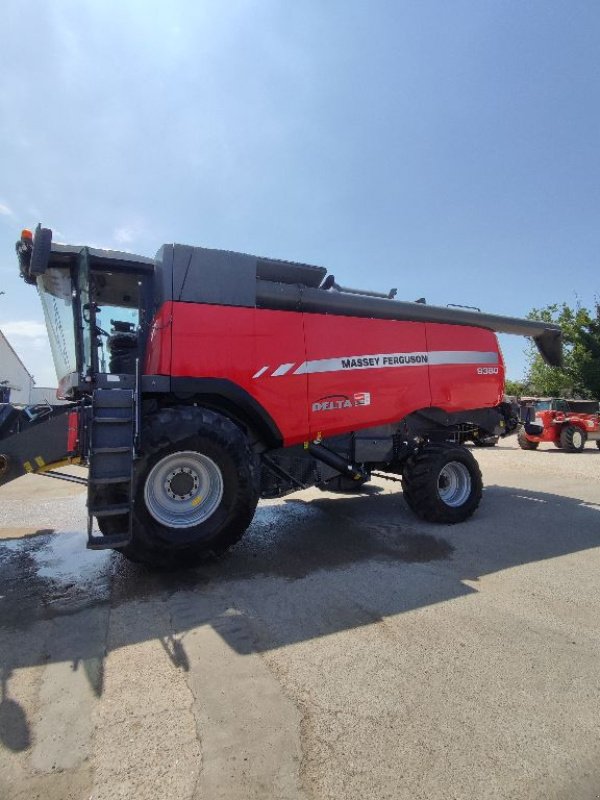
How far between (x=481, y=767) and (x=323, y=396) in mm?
3673

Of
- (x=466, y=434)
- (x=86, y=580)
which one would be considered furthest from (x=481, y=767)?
(x=466, y=434)

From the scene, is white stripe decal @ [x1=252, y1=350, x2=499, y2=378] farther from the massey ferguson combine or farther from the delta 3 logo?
the delta 3 logo

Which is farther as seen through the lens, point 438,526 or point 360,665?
point 438,526

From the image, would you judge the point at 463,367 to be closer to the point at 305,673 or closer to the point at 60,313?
the point at 305,673

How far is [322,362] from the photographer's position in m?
5.21

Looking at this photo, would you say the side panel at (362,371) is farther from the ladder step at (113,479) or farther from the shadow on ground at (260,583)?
the ladder step at (113,479)

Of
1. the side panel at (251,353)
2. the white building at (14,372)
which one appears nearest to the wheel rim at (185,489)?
the side panel at (251,353)

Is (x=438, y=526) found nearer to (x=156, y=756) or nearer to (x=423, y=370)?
(x=423, y=370)

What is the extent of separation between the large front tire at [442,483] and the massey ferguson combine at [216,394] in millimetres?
19

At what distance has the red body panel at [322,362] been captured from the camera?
4469mm

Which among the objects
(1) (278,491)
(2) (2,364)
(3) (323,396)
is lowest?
(1) (278,491)

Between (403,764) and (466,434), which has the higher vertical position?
(466,434)

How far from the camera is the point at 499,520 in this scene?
20.2 ft

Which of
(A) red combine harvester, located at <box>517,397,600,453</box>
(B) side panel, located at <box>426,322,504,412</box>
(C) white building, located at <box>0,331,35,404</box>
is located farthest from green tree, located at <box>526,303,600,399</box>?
(C) white building, located at <box>0,331,35,404</box>
